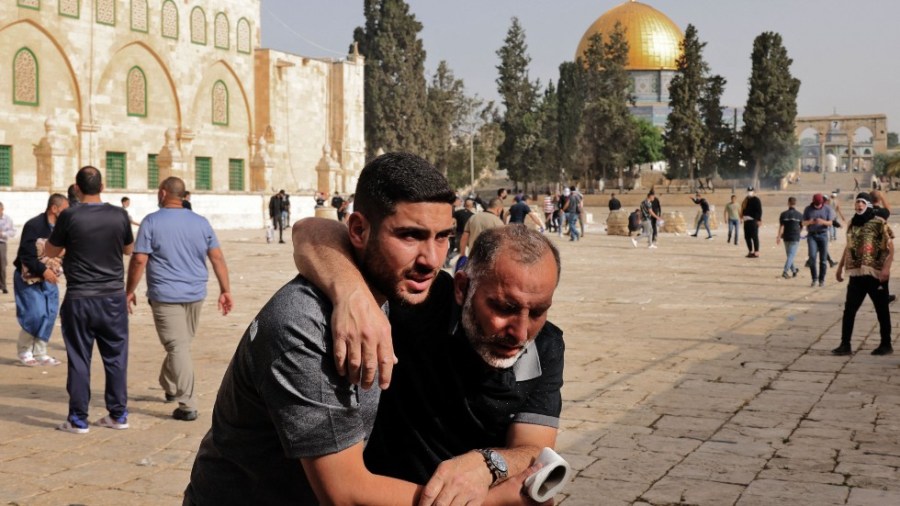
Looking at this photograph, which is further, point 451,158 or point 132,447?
point 451,158

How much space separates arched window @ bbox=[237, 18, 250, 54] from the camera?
4178cm

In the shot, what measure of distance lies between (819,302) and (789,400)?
6.94m

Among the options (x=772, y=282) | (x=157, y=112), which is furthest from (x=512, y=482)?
(x=157, y=112)

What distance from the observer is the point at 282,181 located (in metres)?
45.4

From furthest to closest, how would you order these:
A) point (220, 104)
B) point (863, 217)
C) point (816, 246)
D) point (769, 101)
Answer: point (769, 101)
point (220, 104)
point (816, 246)
point (863, 217)

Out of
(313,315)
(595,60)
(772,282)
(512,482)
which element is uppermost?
(595,60)

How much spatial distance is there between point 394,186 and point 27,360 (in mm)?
7508

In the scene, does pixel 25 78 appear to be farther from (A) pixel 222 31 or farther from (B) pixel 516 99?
(B) pixel 516 99

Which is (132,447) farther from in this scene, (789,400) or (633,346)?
(633,346)

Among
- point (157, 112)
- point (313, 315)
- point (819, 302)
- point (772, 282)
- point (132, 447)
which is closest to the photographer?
point (313, 315)

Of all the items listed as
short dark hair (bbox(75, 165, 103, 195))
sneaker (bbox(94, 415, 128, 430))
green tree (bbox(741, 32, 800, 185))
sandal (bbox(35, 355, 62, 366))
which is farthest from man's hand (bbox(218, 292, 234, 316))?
green tree (bbox(741, 32, 800, 185))

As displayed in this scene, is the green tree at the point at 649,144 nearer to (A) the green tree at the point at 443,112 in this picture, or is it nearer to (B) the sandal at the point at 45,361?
(A) the green tree at the point at 443,112

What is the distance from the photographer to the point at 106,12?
36156 mm

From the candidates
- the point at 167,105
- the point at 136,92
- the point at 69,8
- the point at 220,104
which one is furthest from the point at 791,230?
the point at 220,104
